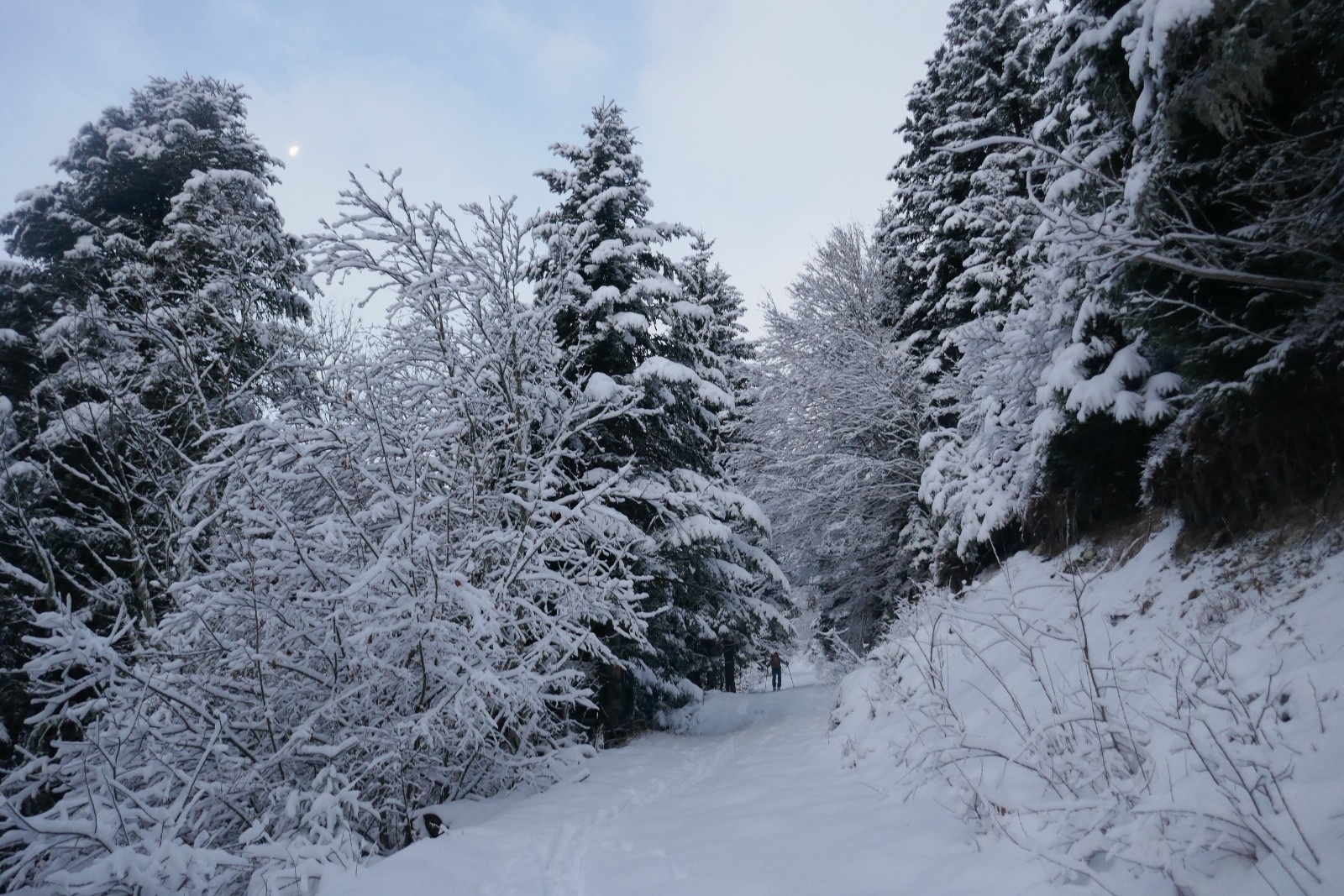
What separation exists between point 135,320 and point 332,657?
249 inches

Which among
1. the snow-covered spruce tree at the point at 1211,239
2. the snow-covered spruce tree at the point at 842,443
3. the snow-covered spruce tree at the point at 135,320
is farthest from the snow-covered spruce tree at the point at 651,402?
the snow-covered spruce tree at the point at 1211,239

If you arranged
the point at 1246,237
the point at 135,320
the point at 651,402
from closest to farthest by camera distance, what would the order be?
the point at 1246,237 < the point at 135,320 < the point at 651,402

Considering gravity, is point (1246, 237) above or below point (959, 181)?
below

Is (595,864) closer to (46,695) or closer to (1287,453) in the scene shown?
(46,695)

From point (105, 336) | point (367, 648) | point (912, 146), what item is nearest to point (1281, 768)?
point (367, 648)

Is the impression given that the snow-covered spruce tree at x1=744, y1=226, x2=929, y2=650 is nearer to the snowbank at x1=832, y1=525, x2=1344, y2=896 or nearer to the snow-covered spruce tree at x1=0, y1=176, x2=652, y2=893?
the snowbank at x1=832, y1=525, x2=1344, y2=896

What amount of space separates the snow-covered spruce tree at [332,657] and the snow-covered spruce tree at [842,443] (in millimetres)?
8818

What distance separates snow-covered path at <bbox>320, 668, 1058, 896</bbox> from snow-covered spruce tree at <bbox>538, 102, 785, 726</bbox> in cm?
416

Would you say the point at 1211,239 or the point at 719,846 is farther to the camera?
the point at 719,846

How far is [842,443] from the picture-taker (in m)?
14.8

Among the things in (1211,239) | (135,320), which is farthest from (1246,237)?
(135,320)

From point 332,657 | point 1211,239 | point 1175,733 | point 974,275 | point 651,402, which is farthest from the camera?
point 974,275

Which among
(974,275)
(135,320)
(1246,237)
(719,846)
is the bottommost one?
(719,846)

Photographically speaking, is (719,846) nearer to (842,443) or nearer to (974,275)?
(974,275)
